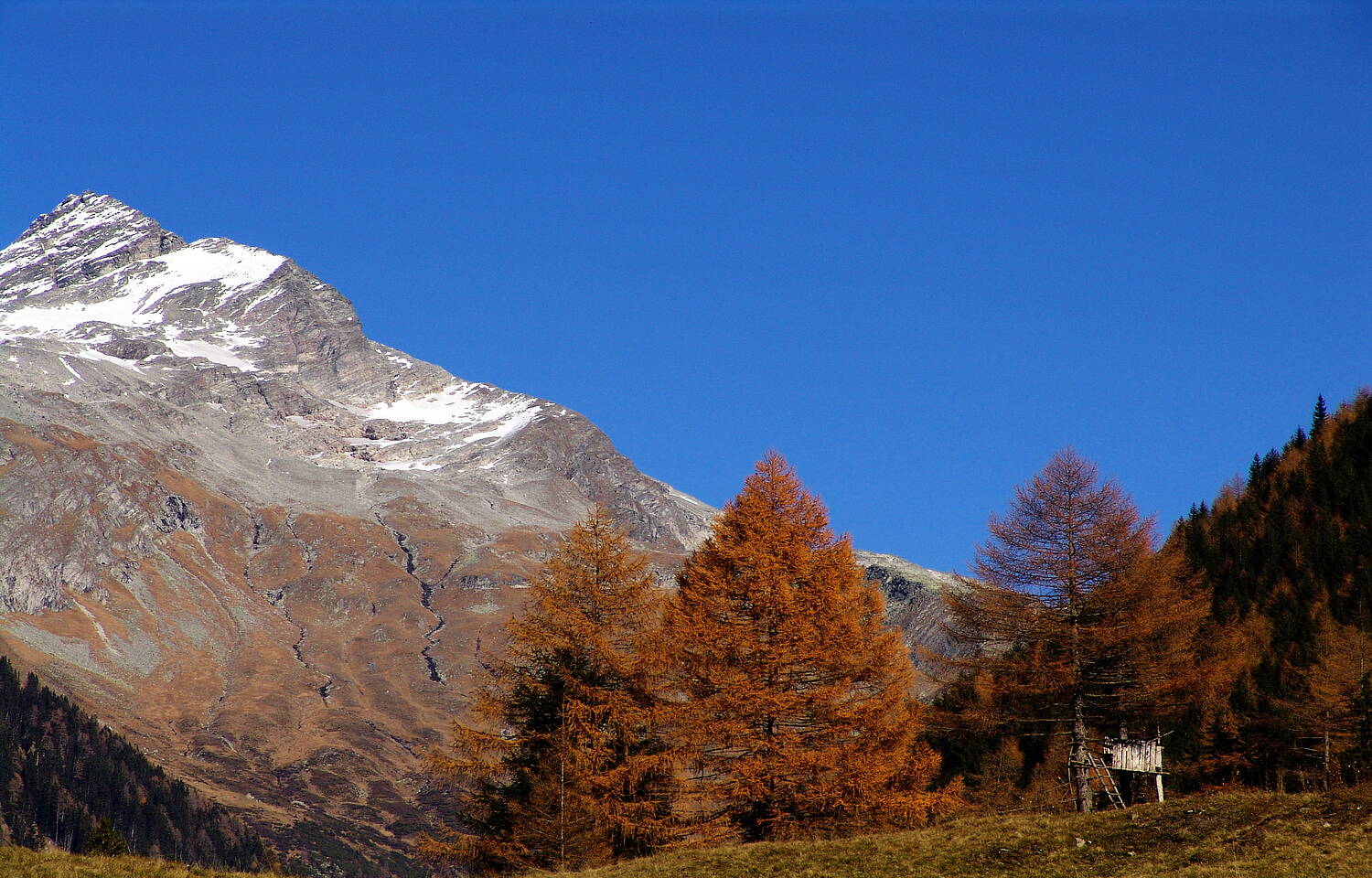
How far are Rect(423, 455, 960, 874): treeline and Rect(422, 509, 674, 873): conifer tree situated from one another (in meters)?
0.05

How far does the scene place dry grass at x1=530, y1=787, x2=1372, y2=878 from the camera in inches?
942

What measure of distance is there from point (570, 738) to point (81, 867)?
39.9 feet

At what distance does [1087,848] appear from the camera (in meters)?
26.7

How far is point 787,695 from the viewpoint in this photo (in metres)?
31.9

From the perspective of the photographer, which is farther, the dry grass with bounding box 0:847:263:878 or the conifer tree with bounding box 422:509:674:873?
the conifer tree with bounding box 422:509:674:873

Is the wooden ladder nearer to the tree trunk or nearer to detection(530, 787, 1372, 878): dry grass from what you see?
the tree trunk

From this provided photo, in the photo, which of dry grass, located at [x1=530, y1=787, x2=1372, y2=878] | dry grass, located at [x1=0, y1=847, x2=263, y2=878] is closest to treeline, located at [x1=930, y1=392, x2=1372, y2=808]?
dry grass, located at [x1=530, y1=787, x2=1372, y2=878]

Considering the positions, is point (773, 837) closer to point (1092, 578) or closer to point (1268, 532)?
point (1092, 578)

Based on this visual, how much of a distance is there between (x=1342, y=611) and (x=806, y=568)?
207 feet

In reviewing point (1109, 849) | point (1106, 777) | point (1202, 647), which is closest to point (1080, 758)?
point (1106, 777)

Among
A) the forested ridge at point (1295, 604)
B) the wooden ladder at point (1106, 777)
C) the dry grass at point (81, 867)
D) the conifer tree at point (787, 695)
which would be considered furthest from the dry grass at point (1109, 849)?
the forested ridge at point (1295, 604)

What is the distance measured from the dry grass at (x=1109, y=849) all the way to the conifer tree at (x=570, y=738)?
2686 millimetres

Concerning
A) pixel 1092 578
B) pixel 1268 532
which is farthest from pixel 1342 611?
pixel 1092 578

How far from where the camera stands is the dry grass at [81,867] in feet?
78.1
